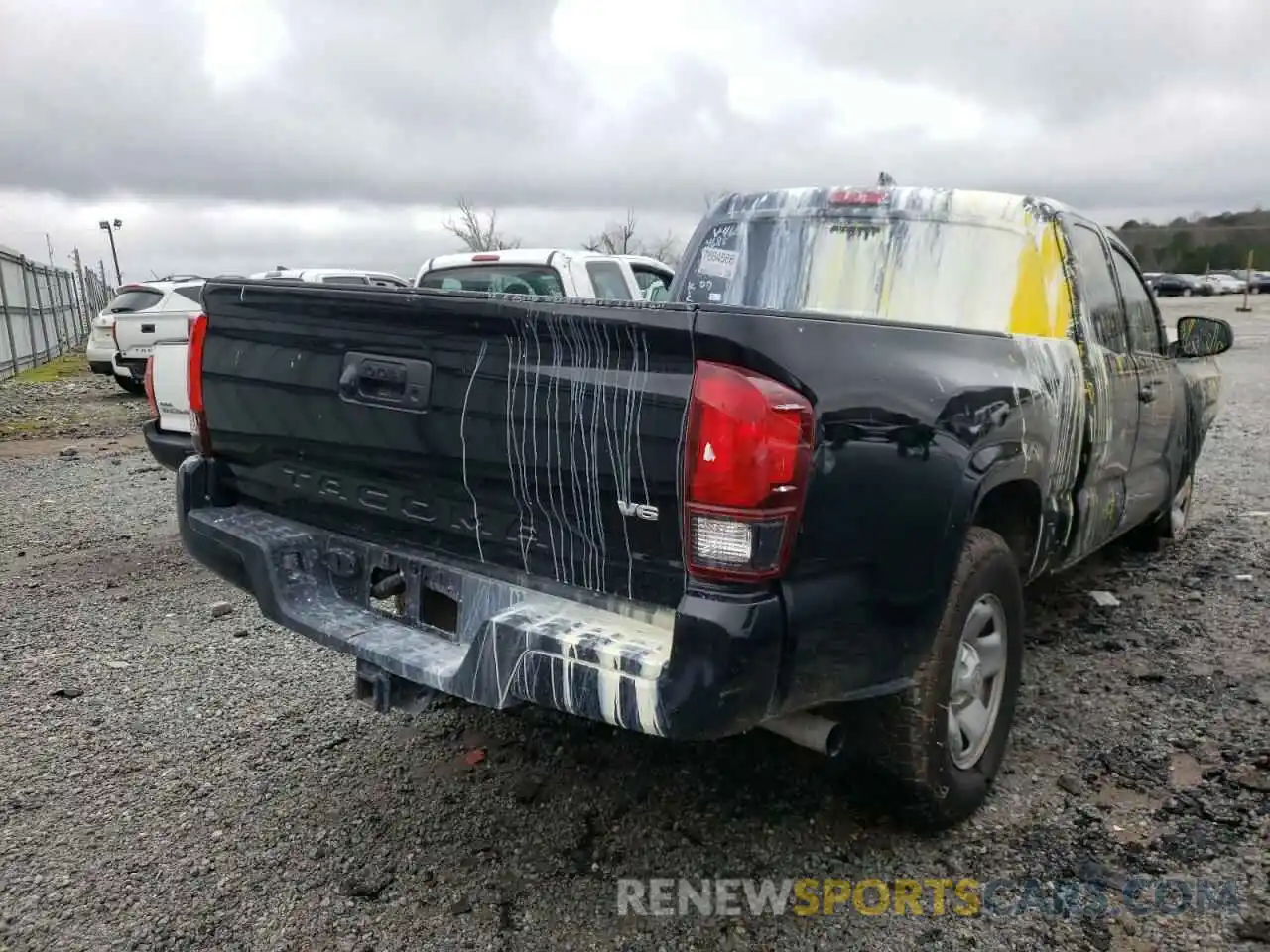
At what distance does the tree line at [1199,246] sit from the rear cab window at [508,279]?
66.2 metres

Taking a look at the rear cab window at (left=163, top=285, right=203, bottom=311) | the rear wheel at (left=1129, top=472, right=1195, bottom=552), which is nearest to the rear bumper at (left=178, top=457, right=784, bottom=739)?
the rear wheel at (left=1129, top=472, right=1195, bottom=552)

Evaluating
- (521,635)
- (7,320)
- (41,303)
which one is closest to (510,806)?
(521,635)

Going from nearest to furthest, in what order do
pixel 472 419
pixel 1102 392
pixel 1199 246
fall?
pixel 472 419 < pixel 1102 392 < pixel 1199 246

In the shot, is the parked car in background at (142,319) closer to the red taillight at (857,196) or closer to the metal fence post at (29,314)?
the metal fence post at (29,314)

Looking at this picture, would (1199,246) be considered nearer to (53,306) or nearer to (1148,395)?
(53,306)

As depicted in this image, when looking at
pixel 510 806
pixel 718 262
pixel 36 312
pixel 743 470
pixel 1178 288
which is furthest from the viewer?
pixel 1178 288

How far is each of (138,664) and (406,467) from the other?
228cm

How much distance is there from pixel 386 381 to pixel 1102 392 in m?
2.65

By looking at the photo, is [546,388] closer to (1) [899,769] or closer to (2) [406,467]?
(2) [406,467]

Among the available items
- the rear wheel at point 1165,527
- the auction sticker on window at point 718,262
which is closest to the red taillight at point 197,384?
the auction sticker on window at point 718,262

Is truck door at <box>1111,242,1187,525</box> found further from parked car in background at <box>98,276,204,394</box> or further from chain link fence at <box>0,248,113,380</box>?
chain link fence at <box>0,248,113,380</box>

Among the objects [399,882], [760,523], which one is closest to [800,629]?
[760,523]

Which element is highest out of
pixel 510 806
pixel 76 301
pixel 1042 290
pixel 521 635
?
pixel 1042 290

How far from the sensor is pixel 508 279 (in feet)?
26.7
